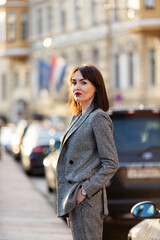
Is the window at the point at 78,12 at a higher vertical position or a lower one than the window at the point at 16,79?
higher

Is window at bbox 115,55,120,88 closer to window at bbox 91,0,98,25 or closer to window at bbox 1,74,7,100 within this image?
window at bbox 91,0,98,25

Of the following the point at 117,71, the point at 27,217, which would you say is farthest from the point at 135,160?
the point at 117,71

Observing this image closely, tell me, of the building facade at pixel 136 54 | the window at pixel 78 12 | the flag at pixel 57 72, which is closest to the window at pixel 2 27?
the window at pixel 78 12

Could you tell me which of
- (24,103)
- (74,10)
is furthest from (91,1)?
(24,103)

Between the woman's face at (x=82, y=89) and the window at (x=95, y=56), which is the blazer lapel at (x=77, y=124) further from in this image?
the window at (x=95, y=56)

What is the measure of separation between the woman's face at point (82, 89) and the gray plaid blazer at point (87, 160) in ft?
0.37

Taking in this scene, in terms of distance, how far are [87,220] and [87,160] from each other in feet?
1.21

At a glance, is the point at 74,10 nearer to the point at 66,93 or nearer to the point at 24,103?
the point at 66,93

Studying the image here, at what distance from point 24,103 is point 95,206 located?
5113cm

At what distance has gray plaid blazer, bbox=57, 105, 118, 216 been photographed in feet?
15.1

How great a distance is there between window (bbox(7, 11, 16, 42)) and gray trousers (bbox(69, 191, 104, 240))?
2073 inches

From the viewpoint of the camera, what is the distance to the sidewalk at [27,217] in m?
9.26

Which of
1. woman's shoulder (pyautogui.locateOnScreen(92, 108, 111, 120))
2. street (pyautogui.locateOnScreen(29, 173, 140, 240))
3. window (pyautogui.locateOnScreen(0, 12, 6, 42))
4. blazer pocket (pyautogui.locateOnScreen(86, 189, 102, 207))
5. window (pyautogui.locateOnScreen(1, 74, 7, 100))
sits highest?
window (pyautogui.locateOnScreen(0, 12, 6, 42))

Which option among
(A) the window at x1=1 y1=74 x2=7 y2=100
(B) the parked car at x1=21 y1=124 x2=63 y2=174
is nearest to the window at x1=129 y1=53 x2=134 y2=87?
(B) the parked car at x1=21 y1=124 x2=63 y2=174
